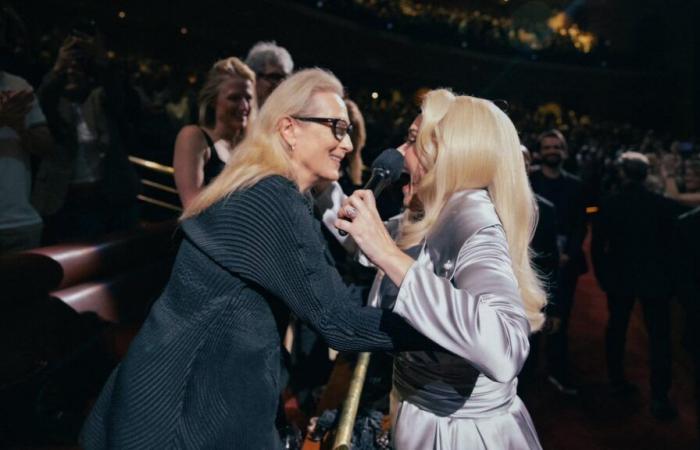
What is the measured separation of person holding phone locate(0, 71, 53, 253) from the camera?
275 centimetres

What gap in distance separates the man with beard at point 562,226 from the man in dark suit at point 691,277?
2.50 feet

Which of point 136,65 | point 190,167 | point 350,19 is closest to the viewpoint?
point 190,167

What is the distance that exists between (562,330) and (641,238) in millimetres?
883

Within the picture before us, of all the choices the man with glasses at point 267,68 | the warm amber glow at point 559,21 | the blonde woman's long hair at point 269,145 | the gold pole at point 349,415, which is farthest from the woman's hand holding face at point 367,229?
the warm amber glow at point 559,21

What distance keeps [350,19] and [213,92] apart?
47.5 ft

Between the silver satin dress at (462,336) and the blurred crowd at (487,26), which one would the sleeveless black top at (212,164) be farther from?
the blurred crowd at (487,26)

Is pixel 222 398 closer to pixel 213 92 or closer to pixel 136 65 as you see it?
pixel 213 92

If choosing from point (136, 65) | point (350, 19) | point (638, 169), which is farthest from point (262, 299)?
point (350, 19)

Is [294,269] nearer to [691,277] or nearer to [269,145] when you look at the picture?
[269,145]

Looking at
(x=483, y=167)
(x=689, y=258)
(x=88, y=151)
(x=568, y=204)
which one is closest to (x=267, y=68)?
(x=88, y=151)

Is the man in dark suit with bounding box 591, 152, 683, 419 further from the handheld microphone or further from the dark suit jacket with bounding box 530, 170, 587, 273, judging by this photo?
the handheld microphone

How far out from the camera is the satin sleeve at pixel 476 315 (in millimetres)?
1112

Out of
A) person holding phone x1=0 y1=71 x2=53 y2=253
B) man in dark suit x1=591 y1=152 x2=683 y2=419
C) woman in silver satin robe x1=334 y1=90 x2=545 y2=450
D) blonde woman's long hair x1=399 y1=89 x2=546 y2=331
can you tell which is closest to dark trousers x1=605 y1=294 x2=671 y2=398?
man in dark suit x1=591 y1=152 x2=683 y2=419

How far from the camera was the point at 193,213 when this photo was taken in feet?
4.55
